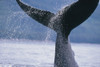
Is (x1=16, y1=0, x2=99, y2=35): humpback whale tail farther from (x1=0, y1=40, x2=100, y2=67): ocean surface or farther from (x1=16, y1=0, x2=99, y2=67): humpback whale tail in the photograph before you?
(x1=0, y1=40, x2=100, y2=67): ocean surface

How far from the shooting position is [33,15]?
6.54 metres

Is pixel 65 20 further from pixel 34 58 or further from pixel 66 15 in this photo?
pixel 34 58

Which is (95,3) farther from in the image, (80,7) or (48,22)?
(48,22)

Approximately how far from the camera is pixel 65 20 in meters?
6.16

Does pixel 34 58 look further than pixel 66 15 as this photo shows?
Yes

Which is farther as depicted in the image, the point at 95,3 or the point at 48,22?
the point at 48,22

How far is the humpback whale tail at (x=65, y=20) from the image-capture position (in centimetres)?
565

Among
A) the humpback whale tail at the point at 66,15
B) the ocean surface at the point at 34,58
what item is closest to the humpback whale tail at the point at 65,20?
the humpback whale tail at the point at 66,15

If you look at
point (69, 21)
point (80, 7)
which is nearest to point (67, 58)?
point (69, 21)

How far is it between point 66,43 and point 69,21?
1.71ft

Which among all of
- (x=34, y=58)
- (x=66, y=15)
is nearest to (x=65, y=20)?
(x=66, y=15)

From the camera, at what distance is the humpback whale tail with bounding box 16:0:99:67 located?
18.5ft

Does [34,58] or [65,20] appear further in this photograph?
[34,58]

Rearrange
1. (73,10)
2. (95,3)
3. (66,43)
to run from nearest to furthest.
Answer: (95,3) → (73,10) → (66,43)
